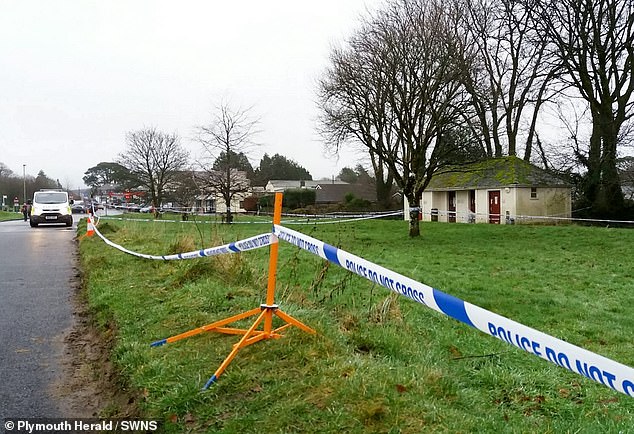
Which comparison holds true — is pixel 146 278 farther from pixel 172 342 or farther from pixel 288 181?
pixel 288 181

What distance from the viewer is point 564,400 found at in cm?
471

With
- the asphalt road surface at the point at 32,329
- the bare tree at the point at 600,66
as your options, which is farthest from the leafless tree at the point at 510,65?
the asphalt road surface at the point at 32,329

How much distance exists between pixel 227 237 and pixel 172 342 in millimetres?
6875

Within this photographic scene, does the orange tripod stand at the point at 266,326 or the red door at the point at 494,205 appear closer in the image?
the orange tripod stand at the point at 266,326

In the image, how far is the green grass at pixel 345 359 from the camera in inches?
130

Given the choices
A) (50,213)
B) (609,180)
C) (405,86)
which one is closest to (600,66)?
(609,180)

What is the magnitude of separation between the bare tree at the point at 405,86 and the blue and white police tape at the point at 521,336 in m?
22.1

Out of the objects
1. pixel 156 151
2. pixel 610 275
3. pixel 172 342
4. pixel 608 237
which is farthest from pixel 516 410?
pixel 156 151

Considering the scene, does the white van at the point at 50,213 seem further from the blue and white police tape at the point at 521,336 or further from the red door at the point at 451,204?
the red door at the point at 451,204

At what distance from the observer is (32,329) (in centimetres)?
597

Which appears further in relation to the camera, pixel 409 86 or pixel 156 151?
pixel 156 151

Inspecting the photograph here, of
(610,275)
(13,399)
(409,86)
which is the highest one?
(409,86)

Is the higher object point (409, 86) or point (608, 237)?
point (409, 86)

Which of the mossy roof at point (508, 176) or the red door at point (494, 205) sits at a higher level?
the mossy roof at point (508, 176)
